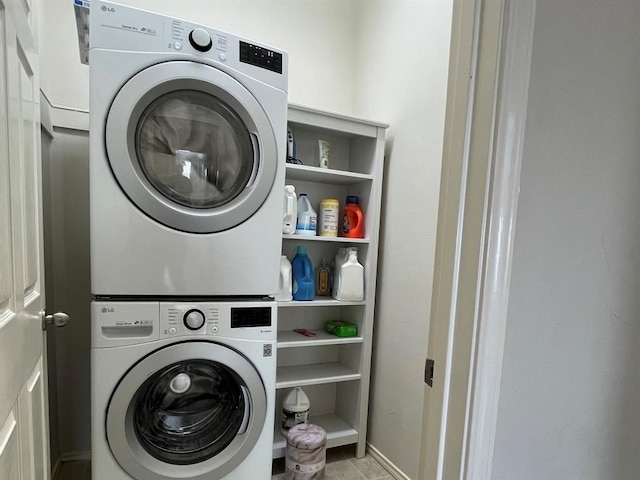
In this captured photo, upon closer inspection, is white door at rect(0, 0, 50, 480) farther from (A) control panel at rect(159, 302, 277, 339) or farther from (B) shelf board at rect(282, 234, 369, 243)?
(B) shelf board at rect(282, 234, 369, 243)

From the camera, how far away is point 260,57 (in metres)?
1.26

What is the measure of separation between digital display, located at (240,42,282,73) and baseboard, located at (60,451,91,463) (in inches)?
76.0

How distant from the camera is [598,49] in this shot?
26.7 inches

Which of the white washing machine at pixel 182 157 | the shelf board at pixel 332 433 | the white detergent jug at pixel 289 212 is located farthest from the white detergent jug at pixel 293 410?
the white detergent jug at pixel 289 212

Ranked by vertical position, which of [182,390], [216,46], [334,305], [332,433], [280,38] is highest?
[280,38]

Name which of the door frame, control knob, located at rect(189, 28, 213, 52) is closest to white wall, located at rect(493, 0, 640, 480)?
the door frame

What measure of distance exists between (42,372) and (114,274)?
0.32 meters

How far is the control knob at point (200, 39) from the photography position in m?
1.14

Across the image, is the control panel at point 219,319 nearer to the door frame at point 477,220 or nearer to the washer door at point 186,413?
the washer door at point 186,413

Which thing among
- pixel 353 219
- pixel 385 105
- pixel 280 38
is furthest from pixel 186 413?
pixel 280 38

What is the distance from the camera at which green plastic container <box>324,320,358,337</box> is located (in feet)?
5.95

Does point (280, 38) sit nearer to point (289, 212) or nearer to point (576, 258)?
point (289, 212)

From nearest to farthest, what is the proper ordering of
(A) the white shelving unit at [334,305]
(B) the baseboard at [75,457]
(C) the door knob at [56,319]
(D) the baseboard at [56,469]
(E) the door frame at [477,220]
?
(E) the door frame at [477,220] < (C) the door knob at [56,319] < (D) the baseboard at [56,469] < (B) the baseboard at [75,457] < (A) the white shelving unit at [334,305]

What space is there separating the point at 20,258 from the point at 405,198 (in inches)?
57.8
